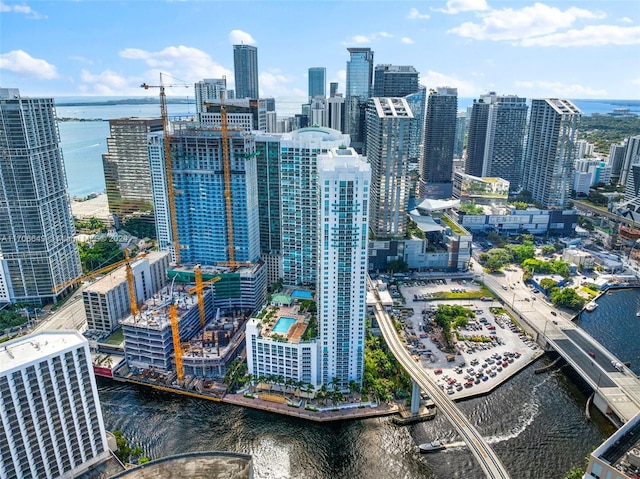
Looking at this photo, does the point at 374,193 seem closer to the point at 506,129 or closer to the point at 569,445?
the point at 569,445

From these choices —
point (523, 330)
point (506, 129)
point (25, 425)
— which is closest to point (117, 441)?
point (25, 425)

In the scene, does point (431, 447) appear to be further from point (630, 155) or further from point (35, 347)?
point (630, 155)

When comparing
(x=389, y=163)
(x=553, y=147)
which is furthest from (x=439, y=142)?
(x=389, y=163)

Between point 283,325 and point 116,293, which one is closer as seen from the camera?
point 283,325

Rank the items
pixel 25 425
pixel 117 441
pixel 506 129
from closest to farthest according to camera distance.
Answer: pixel 25 425 < pixel 117 441 < pixel 506 129

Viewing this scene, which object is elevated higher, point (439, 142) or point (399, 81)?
point (399, 81)

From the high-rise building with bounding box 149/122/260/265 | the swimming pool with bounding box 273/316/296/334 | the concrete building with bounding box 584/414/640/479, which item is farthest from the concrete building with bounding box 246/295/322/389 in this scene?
the concrete building with bounding box 584/414/640/479

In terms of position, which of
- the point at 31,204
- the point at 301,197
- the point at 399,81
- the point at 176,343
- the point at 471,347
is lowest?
the point at 471,347
